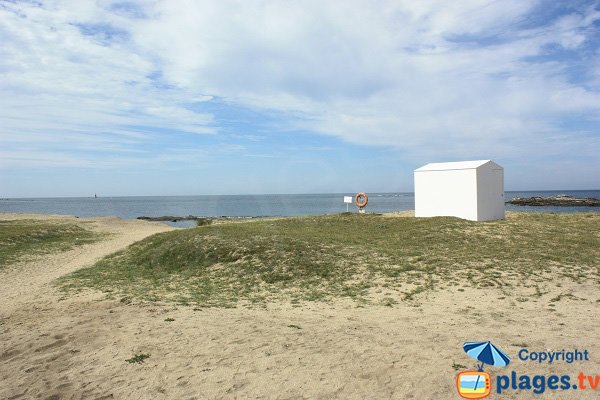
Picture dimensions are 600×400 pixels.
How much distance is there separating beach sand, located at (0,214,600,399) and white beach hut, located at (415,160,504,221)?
46.8 ft

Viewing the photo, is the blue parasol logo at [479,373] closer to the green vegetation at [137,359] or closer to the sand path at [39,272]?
the green vegetation at [137,359]

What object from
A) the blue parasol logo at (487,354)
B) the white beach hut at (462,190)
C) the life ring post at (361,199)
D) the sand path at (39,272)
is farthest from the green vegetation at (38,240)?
the white beach hut at (462,190)

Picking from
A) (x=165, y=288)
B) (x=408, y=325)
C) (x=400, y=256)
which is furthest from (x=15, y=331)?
(x=400, y=256)

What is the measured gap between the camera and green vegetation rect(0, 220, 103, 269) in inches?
836

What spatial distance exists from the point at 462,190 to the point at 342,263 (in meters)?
14.2

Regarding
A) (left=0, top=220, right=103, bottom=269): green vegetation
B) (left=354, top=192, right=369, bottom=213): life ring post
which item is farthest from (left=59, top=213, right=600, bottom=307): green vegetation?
(left=354, top=192, right=369, bottom=213): life ring post

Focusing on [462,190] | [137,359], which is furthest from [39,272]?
[462,190]

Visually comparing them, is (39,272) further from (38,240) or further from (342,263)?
(342,263)

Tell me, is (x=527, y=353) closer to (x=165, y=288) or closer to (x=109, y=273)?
(x=165, y=288)

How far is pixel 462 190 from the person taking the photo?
2539 cm

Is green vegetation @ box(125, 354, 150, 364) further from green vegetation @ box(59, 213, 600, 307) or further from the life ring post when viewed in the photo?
the life ring post

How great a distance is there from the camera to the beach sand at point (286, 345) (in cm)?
586

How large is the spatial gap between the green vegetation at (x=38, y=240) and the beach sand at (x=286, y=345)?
38.7 feet

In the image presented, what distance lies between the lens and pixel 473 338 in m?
7.44
